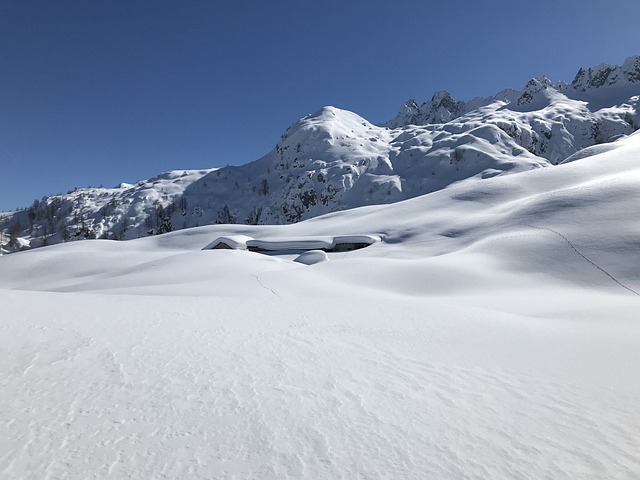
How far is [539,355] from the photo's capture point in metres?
6.00

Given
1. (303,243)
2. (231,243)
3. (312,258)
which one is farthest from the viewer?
(231,243)

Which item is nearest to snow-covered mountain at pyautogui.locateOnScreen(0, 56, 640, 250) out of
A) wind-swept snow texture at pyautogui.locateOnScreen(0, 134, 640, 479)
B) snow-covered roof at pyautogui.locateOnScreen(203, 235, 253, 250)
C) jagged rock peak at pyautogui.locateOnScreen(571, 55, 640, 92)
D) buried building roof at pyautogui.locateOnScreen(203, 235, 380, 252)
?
jagged rock peak at pyautogui.locateOnScreen(571, 55, 640, 92)

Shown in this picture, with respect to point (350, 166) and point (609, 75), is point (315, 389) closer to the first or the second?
point (350, 166)

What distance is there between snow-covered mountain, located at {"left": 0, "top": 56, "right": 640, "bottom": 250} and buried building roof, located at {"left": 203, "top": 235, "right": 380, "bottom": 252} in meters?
68.9

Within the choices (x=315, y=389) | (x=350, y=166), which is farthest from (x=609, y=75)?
(x=315, y=389)

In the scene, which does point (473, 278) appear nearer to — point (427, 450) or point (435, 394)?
point (435, 394)

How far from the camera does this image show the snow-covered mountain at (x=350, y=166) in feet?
360

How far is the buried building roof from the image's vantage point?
35.2 meters

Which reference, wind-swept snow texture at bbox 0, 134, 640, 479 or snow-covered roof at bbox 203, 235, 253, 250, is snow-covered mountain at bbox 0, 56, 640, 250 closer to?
snow-covered roof at bbox 203, 235, 253, 250

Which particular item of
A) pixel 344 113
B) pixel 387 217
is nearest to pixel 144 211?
pixel 344 113

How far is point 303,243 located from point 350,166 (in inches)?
3618

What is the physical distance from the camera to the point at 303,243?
37.0m

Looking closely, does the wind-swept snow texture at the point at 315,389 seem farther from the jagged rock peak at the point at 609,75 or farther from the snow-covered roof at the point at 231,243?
the jagged rock peak at the point at 609,75

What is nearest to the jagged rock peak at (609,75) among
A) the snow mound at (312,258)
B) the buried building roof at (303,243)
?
the buried building roof at (303,243)
